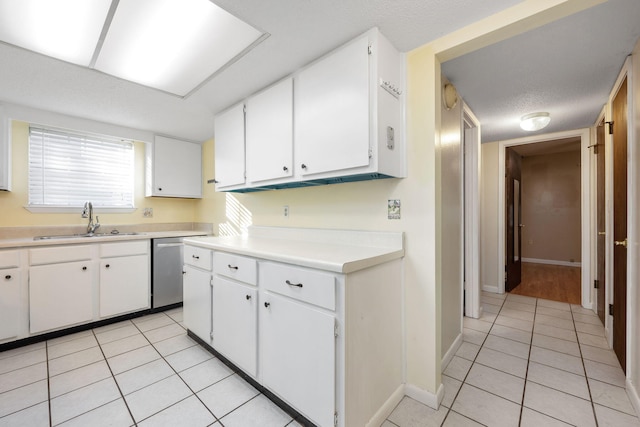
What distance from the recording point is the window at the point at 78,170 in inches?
108

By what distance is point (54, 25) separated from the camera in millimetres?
1462

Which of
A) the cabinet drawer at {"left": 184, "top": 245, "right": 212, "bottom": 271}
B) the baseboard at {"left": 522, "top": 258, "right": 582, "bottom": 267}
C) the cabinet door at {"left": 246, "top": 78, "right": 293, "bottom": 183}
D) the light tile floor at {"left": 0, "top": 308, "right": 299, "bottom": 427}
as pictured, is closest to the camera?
the light tile floor at {"left": 0, "top": 308, "right": 299, "bottom": 427}

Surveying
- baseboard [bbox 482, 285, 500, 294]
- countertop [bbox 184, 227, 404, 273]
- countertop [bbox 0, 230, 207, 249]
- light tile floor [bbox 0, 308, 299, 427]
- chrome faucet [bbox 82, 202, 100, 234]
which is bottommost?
light tile floor [bbox 0, 308, 299, 427]

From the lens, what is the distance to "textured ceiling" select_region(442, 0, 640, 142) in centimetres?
149

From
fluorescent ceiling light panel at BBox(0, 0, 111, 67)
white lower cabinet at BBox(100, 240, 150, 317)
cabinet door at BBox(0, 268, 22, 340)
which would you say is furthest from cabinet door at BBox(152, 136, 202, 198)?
fluorescent ceiling light panel at BBox(0, 0, 111, 67)

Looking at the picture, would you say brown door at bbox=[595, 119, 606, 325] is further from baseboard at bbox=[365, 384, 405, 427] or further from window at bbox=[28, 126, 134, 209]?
window at bbox=[28, 126, 134, 209]

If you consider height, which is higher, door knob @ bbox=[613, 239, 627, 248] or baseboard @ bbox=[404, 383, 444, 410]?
door knob @ bbox=[613, 239, 627, 248]

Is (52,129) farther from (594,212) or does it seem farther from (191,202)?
(594,212)

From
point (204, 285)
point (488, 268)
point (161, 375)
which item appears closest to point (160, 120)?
point (204, 285)

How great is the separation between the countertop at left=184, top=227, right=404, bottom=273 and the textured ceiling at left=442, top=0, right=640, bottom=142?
136 cm

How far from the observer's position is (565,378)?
1.83m

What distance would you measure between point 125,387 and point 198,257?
37.5 inches

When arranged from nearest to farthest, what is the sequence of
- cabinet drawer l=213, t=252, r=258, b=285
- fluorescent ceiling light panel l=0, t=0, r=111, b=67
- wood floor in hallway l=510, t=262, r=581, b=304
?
fluorescent ceiling light panel l=0, t=0, r=111, b=67 < cabinet drawer l=213, t=252, r=258, b=285 < wood floor in hallway l=510, t=262, r=581, b=304

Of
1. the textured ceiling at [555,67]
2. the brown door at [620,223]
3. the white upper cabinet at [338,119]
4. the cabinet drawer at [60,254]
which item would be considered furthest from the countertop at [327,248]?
the brown door at [620,223]
